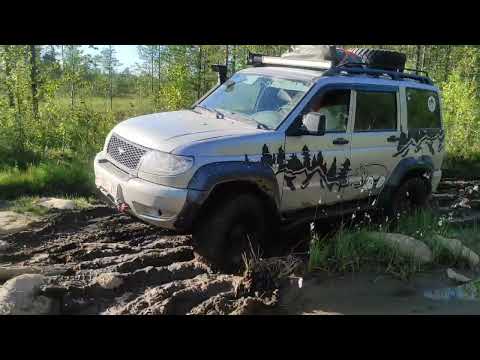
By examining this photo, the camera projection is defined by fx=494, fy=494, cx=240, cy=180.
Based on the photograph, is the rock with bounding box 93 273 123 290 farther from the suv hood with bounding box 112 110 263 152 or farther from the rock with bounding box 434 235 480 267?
the rock with bounding box 434 235 480 267

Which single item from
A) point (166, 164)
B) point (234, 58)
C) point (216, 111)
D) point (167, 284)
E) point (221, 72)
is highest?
point (234, 58)

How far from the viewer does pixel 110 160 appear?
514cm

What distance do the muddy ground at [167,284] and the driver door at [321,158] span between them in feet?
3.06

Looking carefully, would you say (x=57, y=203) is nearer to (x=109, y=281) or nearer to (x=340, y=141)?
(x=109, y=281)

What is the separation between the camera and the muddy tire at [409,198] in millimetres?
6516

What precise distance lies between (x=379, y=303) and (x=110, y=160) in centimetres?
300

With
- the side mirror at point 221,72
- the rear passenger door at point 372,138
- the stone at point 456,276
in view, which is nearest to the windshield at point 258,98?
the side mirror at point 221,72

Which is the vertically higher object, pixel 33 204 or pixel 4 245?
pixel 33 204

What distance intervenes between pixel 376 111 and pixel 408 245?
1.75 m

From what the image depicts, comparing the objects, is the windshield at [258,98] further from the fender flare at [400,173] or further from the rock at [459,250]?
the rock at [459,250]

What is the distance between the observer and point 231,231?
15.6 feet

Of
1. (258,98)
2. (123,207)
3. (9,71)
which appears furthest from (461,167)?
(9,71)

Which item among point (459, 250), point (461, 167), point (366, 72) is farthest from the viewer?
point (461, 167)

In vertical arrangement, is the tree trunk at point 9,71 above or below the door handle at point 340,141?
above
